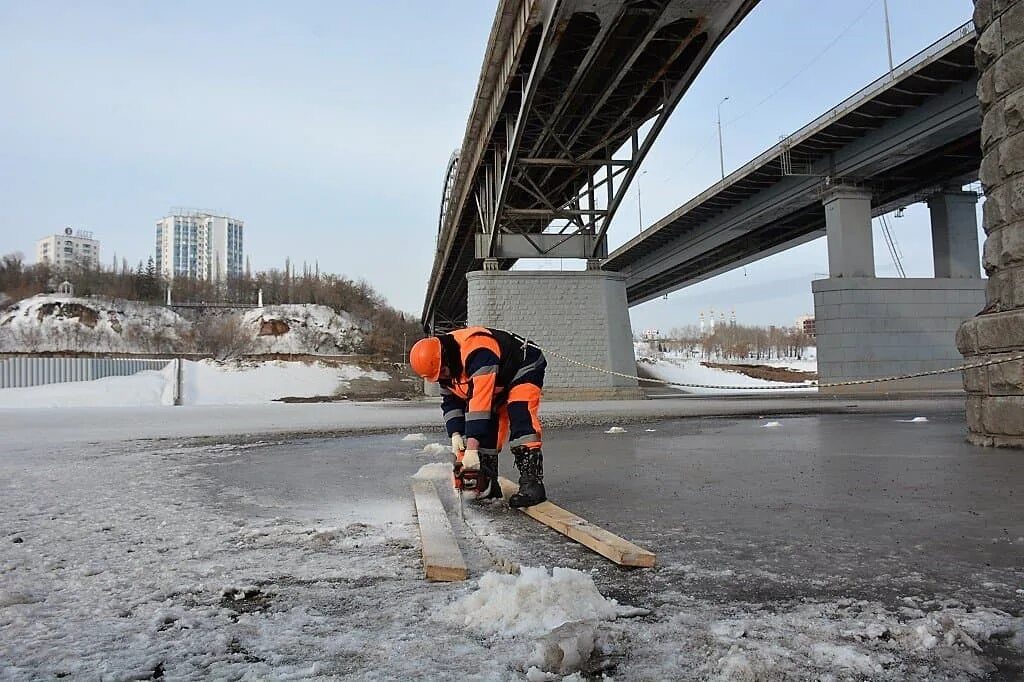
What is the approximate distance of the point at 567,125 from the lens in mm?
25312

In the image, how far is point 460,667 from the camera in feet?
6.93

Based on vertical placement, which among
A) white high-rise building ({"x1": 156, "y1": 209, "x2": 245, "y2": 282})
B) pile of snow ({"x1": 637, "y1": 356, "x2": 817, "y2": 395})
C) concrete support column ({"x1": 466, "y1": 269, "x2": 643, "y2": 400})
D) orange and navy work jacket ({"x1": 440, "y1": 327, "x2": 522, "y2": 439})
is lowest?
pile of snow ({"x1": 637, "y1": 356, "x2": 817, "y2": 395})

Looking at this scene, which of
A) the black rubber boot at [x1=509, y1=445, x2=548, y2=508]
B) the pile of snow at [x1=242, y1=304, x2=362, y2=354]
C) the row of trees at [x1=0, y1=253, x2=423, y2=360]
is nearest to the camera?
the black rubber boot at [x1=509, y1=445, x2=548, y2=508]

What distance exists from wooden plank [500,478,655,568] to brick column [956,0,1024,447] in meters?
5.66

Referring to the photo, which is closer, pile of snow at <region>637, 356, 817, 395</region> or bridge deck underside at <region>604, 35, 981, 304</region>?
bridge deck underside at <region>604, 35, 981, 304</region>

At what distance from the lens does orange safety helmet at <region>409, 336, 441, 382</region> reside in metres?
4.93

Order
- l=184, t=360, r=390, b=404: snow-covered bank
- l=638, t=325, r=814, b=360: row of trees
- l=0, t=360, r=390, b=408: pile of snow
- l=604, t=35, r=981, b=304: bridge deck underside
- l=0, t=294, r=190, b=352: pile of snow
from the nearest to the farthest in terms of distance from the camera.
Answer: l=604, t=35, r=981, b=304: bridge deck underside
l=0, t=360, r=390, b=408: pile of snow
l=184, t=360, r=390, b=404: snow-covered bank
l=0, t=294, r=190, b=352: pile of snow
l=638, t=325, r=814, b=360: row of trees

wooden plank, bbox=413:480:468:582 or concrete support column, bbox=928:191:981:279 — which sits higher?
concrete support column, bbox=928:191:981:279

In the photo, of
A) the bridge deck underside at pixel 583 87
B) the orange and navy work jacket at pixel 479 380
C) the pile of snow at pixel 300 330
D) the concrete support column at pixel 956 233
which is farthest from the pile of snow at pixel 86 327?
the orange and navy work jacket at pixel 479 380

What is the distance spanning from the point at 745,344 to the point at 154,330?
97.3 metres

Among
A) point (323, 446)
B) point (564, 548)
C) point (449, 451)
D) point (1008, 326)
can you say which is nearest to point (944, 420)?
point (1008, 326)

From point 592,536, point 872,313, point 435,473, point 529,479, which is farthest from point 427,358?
point 872,313

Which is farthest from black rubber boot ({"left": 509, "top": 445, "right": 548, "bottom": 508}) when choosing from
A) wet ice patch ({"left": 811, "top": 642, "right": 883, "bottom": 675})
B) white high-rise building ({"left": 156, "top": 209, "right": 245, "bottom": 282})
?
white high-rise building ({"left": 156, "top": 209, "right": 245, "bottom": 282})

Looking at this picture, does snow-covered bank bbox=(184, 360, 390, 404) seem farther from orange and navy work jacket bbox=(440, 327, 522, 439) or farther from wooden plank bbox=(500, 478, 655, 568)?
wooden plank bbox=(500, 478, 655, 568)
